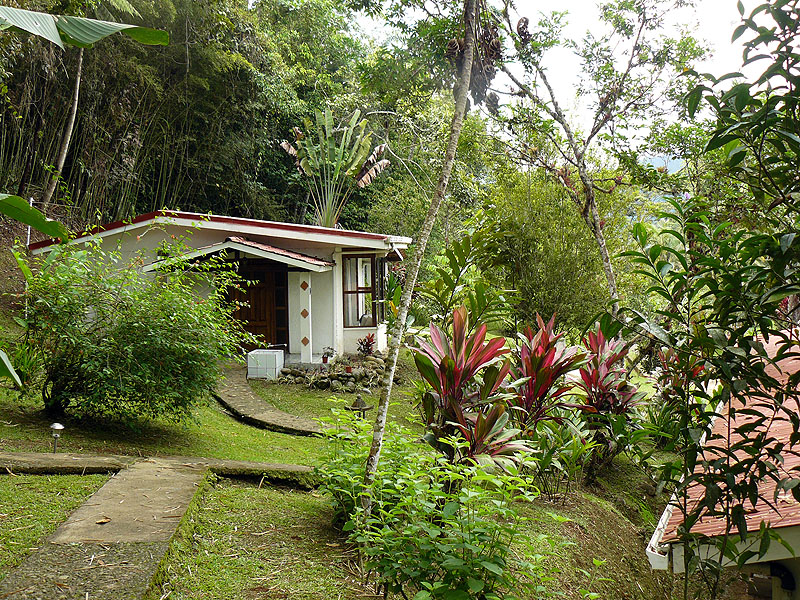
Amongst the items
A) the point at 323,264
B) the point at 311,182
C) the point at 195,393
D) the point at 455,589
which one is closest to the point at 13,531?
the point at 455,589

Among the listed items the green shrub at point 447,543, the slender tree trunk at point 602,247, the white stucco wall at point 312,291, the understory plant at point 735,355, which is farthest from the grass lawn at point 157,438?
the white stucco wall at point 312,291

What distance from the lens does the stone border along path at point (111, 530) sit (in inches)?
96.3

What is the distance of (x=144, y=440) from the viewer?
6.05m

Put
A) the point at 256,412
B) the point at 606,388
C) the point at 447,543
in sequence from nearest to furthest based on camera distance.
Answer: the point at 447,543 → the point at 606,388 → the point at 256,412

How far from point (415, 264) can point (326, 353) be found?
1015 cm

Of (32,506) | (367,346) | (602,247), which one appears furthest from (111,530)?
(367,346)

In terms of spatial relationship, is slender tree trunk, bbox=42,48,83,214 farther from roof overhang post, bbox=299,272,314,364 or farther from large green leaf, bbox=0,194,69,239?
large green leaf, bbox=0,194,69,239

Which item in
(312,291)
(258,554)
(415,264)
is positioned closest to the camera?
(258,554)

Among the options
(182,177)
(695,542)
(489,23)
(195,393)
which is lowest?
(695,542)

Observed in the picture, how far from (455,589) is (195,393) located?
170 inches

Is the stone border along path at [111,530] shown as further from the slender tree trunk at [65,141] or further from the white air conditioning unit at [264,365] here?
the slender tree trunk at [65,141]

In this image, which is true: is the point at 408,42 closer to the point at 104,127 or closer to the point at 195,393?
the point at 195,393

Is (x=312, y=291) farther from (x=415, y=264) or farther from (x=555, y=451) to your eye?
(x=415, y=264)

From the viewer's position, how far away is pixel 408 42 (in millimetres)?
5629
